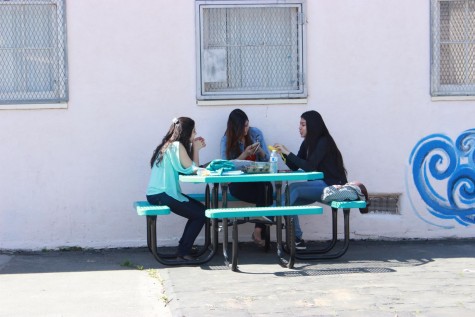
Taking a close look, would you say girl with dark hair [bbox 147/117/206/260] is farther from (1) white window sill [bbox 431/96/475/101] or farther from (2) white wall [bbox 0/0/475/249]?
(1) white window sill [bbox 431/96/475/101]

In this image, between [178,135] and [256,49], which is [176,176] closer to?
[178,135]

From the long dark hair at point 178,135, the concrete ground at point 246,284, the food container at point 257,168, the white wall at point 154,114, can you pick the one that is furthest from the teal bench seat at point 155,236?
the food container at point 257,168

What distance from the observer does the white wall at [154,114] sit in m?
8.77

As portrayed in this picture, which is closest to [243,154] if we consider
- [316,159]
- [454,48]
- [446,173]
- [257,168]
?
[257,168]

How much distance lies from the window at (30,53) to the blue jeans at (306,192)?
8.56 ft

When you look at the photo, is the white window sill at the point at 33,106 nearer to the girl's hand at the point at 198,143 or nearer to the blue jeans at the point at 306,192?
the girl's hand at the point at 198,143

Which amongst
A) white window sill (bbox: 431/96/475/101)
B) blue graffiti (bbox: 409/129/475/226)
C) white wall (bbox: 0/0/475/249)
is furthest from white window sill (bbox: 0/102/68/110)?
white window sill (bbox: 431/96/475/101)

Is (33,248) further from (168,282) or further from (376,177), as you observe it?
(376,177)

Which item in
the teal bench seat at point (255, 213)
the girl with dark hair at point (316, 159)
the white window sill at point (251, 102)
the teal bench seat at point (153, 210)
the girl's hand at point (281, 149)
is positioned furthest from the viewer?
the white window sill at point (251, 102)

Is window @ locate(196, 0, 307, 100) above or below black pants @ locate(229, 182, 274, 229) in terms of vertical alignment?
above

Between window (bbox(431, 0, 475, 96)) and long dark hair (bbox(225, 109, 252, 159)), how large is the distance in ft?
7.19

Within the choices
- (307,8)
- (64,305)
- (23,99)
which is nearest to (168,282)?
(64,305)

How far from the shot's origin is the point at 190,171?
8.07m

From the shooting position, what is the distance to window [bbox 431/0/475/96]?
9.22 metres
